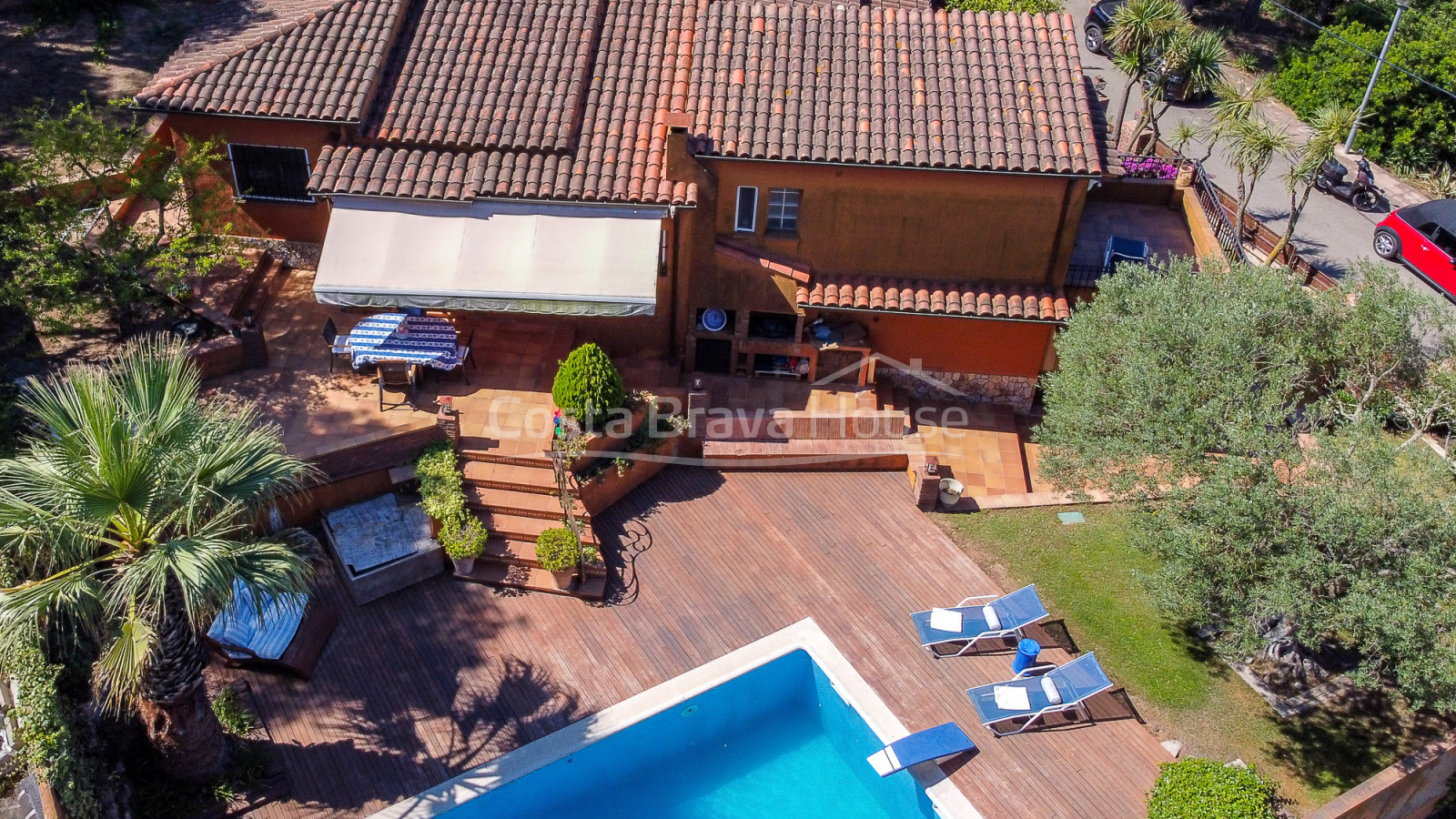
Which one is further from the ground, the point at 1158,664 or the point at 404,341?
the point at 404,341

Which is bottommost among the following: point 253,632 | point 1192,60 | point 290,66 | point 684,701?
point 684,701

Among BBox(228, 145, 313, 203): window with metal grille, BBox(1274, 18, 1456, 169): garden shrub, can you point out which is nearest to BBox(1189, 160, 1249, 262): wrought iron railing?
BBox(1274, 18, 1456, 169): garden shrub

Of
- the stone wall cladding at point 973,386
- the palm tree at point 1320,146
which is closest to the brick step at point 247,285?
the stone wall cladding at point 973,386

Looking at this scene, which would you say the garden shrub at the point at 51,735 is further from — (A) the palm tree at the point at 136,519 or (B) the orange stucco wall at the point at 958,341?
(B) the orange stucco wall at the point at 958,341

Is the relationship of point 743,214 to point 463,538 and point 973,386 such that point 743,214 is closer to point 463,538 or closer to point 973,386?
point 973,386

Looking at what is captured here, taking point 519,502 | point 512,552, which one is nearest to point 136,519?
point 512,552

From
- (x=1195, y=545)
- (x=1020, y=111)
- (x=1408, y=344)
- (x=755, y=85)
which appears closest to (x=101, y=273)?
(x=755, y=85)
